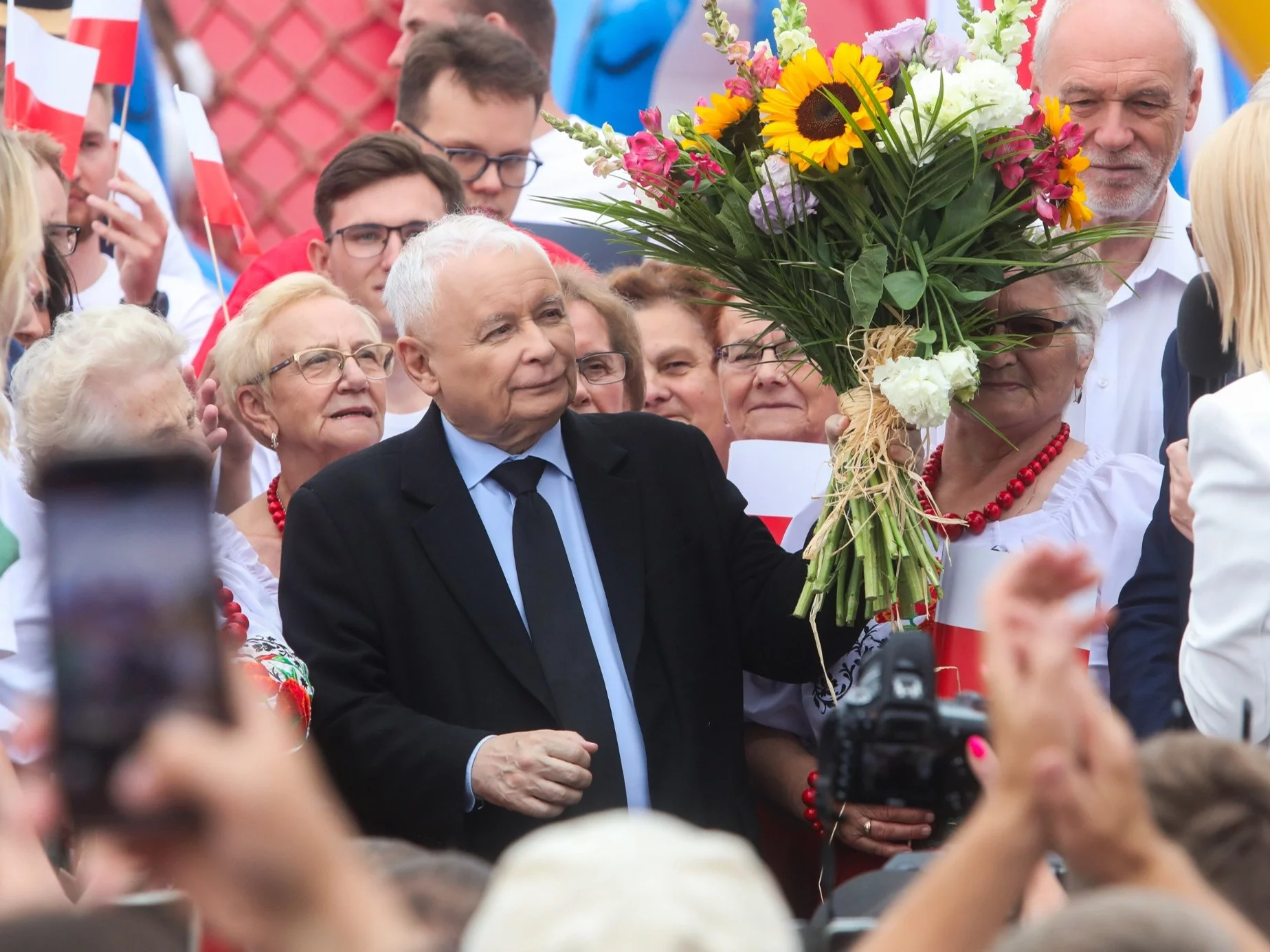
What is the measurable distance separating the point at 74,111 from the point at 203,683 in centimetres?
413

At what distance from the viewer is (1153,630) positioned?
10.9 ft

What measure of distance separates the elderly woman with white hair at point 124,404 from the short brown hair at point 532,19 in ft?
9.06

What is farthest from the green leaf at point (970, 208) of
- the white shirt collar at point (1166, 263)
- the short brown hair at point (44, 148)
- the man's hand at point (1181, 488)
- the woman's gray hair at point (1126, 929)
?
the short brown hair at point (44, 148)

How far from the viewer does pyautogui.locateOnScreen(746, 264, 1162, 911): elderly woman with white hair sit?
3516 mm

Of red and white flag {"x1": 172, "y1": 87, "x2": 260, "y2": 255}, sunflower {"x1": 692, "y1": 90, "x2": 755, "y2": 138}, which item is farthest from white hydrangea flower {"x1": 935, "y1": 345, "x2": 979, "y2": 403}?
red and white flag {"x1": 172, "y1": 87, "x2": 260, "y2": 255}

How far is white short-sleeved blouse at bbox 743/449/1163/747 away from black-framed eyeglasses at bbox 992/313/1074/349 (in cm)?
29

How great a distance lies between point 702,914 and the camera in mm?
1217

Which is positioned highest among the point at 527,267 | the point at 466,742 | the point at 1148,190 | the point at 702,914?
the point at 1148,190

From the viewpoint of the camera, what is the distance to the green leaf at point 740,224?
3.32 metres

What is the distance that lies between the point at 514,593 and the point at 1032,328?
127 cm

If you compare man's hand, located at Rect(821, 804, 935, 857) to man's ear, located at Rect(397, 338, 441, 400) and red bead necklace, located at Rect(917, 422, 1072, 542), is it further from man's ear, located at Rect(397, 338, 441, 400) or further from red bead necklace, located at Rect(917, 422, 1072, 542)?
man's ear, located at Rect(397, 338, 441, 400)

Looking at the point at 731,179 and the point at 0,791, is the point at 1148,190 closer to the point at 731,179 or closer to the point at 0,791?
the point at 731,179

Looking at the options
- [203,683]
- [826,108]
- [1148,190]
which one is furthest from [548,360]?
[203,683]

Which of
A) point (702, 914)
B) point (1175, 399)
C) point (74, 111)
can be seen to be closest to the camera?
point (702, 914)
